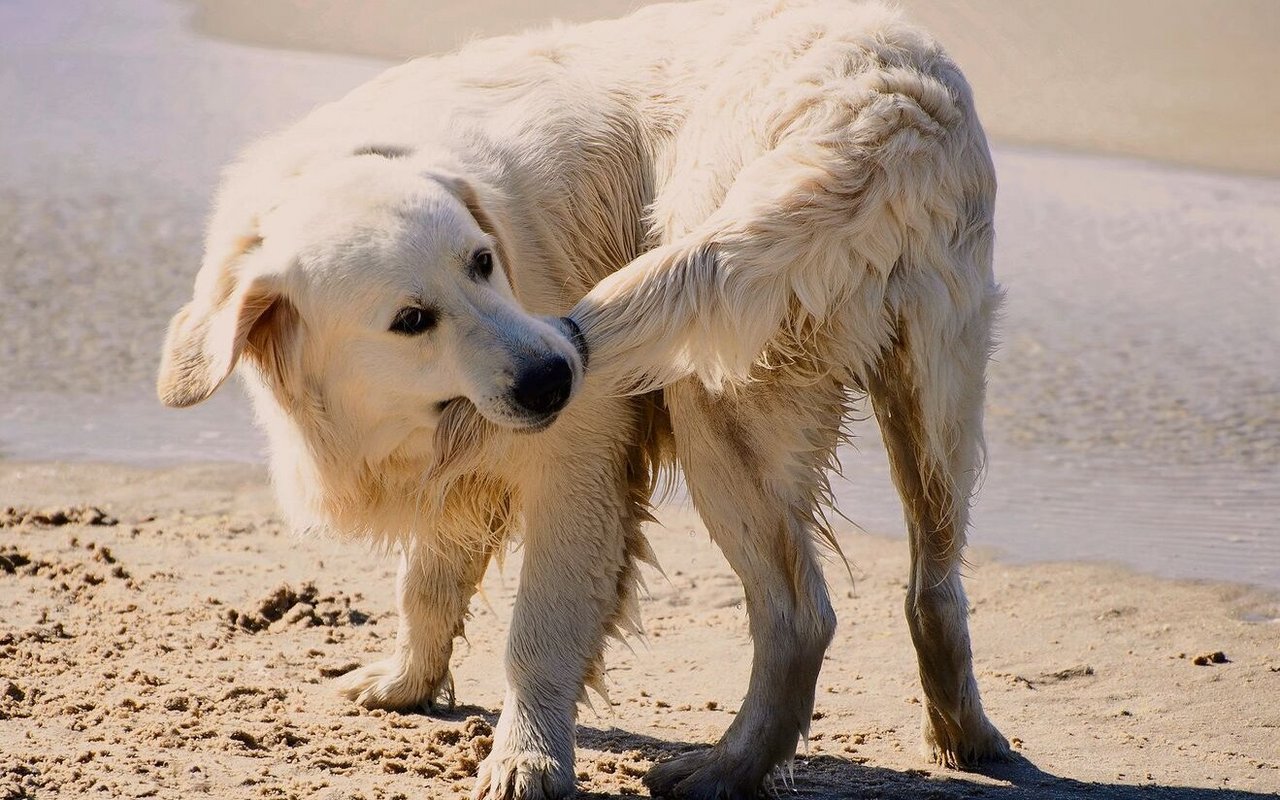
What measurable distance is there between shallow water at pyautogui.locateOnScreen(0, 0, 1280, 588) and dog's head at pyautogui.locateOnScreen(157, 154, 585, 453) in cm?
314

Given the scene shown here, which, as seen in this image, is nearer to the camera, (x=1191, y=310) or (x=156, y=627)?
(x=156, y=627)

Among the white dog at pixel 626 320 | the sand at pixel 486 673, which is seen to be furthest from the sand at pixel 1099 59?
the white dog at pixel 626 320

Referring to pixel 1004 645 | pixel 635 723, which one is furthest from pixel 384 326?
pixel 1004 645

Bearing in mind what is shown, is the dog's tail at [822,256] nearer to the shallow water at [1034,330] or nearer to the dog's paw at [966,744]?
the dog's paw at [966,744]

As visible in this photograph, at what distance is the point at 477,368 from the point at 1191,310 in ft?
21.5

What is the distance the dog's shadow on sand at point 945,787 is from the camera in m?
4.07

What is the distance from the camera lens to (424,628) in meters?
4.74

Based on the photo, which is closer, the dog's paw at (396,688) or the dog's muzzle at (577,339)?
the dog's muzzle at (577,339)

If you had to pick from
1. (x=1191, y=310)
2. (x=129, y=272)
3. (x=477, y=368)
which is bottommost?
(x=129, y=272)

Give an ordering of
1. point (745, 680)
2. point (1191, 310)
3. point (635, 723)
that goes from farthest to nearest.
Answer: point (1191, 310) < point (745, 680) < point (635, 723)

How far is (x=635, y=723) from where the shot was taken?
15.6 feet

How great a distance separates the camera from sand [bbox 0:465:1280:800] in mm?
4168

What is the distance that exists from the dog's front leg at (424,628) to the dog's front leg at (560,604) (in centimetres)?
58

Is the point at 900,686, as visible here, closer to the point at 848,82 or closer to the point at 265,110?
the point at 848,82
